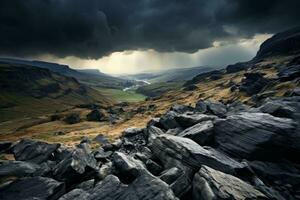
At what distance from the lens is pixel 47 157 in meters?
40.1

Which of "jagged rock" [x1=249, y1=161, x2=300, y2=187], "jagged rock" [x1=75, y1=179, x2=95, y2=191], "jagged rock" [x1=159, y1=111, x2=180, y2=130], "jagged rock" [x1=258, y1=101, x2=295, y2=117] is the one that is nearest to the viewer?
"jagged rock" [x1=75, y1=179, x2=95, y2=191]

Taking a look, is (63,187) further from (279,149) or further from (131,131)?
(131,131)

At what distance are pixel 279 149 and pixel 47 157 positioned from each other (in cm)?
3406

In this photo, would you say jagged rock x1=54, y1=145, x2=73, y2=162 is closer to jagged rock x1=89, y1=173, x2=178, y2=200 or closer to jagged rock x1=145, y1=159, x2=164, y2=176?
jagged rock x1=145, y1=159, x2=164, y2=176

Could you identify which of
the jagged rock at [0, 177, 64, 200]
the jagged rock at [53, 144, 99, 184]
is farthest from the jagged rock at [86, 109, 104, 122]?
the jagged rock at [0, 177, 64, 200]

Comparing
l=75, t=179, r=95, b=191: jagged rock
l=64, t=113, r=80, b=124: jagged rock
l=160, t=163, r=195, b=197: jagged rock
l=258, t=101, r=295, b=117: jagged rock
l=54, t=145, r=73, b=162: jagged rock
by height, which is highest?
l=258, t=101, r=295, b=117: jagged rock

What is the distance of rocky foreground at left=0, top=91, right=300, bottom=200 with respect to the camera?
78.6 ft

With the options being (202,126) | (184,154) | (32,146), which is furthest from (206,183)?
(32,146)

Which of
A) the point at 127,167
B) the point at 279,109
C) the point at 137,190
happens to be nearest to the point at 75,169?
the point at 127,167

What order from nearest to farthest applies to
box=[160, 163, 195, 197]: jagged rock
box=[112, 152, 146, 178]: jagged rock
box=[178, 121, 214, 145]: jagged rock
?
box=[160, 163, 195, 197]: jagged rock < box=[112, 152, 146, 178]: jagged rock < box=[178, 121, 214, 145]: jagged rock

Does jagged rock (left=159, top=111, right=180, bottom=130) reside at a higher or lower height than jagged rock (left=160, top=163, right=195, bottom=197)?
lower

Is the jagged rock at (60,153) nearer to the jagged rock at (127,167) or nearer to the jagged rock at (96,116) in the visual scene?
the jagged rock at (127,167)

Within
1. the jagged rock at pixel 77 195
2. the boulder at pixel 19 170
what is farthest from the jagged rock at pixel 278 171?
the boulder at pixel 19 170

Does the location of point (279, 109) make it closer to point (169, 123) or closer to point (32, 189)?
point (169, 123)
